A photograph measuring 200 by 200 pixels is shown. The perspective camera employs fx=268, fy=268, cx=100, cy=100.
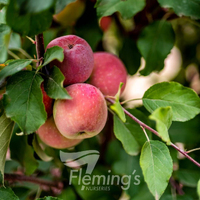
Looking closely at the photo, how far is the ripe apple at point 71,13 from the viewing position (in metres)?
0.72

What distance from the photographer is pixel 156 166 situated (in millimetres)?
431

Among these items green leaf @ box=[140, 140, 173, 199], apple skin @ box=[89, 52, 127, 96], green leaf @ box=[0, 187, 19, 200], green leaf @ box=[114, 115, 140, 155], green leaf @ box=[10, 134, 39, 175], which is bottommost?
green leaf @ box=[10, 134, 39, 175]

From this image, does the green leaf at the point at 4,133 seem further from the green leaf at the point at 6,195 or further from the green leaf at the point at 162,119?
the green leaf at the point at 162,119

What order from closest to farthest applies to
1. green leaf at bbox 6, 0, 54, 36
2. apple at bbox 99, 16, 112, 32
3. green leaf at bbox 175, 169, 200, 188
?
green leaf at bbox 6, 0, 54, 36
green leaf at bbox 175, 169, 200, 188
apple at bbox 99, 16, 112, 32

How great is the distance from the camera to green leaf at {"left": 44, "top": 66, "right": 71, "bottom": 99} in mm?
408

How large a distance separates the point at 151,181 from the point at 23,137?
0.34 m

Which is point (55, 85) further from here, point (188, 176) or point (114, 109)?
point (188, 176)

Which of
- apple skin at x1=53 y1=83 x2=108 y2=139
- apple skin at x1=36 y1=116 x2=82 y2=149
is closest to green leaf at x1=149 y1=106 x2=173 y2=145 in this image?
apple skin at x1=53 y1=83 x2=108 y2=139

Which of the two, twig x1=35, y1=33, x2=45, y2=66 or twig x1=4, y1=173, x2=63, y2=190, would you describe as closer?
twig x1=35, y1=33, x2=45, y2=66

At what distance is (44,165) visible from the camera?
34.4 inches

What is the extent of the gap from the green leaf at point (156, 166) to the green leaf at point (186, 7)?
279 mm

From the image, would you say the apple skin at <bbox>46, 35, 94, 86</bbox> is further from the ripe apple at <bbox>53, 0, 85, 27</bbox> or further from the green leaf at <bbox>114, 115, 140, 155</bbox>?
the ripe apple at <bbox>53, 0, 85, 27</bbox>

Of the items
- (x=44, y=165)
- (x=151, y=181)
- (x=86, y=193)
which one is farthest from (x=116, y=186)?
Result: (x=151, y=181)

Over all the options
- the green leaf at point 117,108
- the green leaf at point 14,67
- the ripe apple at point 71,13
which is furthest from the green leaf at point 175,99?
the ripe apple at point 71,13
